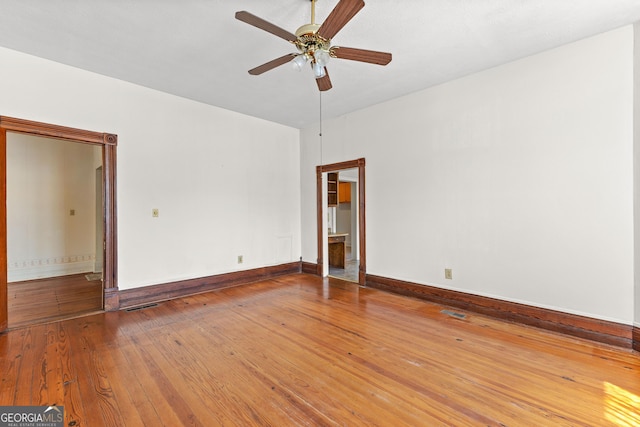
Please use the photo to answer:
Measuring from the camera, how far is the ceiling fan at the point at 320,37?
1797 mm

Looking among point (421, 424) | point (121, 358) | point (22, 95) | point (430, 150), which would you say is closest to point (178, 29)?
point (22, 95)

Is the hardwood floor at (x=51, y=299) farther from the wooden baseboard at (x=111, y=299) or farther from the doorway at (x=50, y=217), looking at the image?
the wooden baseboard at (x=111, y=299)

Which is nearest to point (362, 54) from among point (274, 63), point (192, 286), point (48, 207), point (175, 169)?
point (274, 63)

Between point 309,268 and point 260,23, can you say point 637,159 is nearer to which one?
point 260,23

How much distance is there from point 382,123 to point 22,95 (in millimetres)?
4269

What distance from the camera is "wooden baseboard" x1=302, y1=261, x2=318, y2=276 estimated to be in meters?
5.50

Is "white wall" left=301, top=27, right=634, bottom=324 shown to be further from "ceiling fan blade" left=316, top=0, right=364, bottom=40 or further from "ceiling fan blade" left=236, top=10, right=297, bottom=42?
"ceiling fan blade" left=236, top=10, right=297, bottom=42

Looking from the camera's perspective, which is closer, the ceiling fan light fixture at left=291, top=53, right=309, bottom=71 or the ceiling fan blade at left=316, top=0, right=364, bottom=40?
the ceiling fan blade at left=316, top=0, right=364, bottom=40

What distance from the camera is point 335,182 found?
6.12 meters

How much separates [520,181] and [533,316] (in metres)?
1.43

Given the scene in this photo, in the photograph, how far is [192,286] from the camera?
4270 mm

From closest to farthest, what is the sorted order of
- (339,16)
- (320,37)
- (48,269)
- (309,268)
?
(339,16), (320,37), (48,269), (309,268)

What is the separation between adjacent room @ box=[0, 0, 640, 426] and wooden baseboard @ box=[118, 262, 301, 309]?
1.0 inches

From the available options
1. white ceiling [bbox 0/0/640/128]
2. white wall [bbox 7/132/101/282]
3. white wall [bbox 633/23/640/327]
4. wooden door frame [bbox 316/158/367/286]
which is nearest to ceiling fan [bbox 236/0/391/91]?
white ceiling [bbox 0/0/640/128]
